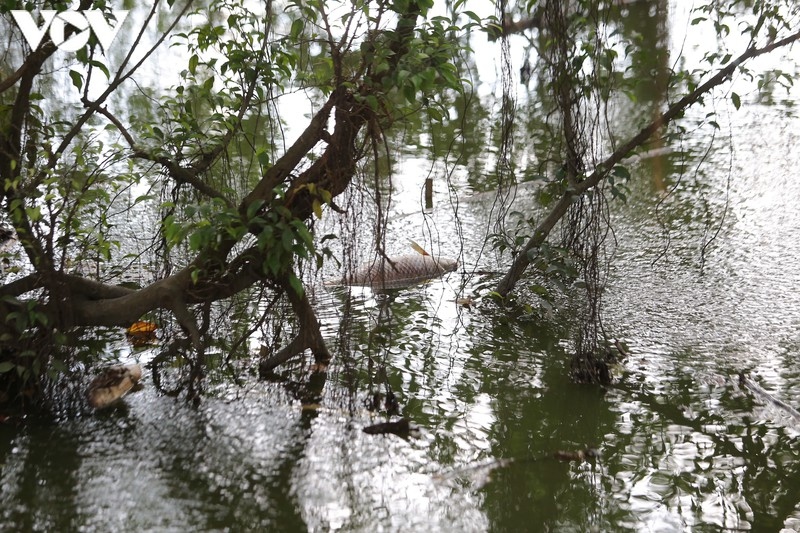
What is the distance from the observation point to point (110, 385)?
324 cm

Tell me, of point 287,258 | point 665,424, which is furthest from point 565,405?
point 287,258

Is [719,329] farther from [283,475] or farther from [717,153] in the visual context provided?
[717,153]

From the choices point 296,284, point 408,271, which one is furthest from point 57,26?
point 408,271

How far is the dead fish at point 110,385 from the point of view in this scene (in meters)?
3.18

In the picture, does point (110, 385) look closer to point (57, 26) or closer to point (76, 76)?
point (76, 76)

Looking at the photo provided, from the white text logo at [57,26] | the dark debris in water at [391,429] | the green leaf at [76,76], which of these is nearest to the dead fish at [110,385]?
the dark debris in water at [391,429]

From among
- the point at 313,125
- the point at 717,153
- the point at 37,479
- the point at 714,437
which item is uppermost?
the point at 313,125

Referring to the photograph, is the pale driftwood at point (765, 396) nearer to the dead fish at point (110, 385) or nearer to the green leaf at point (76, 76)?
the dead fish at point (110, 385)

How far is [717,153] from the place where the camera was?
21.2 feet

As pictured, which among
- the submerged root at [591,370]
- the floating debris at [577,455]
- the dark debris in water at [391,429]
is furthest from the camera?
the submerged root at [591,370]

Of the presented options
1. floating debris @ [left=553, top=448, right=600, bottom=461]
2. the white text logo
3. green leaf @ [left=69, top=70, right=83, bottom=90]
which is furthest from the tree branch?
the white text logo

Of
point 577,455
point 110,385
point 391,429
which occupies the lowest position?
point 577,455

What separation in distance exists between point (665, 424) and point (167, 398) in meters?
1.99

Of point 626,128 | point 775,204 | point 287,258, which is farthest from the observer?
point 626,128
